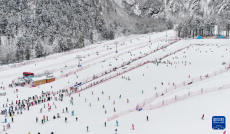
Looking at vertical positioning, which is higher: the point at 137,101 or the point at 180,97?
the point at 180,97

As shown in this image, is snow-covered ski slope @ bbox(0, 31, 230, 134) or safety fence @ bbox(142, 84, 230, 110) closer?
snow-covered ski slope @ bbox(0, 31, 230, 134)

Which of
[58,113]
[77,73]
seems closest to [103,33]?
[77,73]

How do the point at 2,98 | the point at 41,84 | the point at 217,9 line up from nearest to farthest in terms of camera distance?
the point at 2,98 < the point at 41,84 < the point at 217,9

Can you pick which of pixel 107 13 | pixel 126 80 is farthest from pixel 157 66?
pixel 107 13

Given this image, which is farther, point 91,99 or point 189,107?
point 91,99

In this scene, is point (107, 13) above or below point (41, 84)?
above

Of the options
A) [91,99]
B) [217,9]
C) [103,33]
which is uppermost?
[217,9]

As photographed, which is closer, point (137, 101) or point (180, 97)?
point (180, 97)

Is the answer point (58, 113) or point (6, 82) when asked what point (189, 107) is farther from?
point (6, 82)

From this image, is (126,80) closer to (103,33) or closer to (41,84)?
(41,84)

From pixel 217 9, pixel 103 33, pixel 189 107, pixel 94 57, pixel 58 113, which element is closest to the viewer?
pixel 189 107

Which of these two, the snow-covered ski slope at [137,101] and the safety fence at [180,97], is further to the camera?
the safety fence at [180,97]
